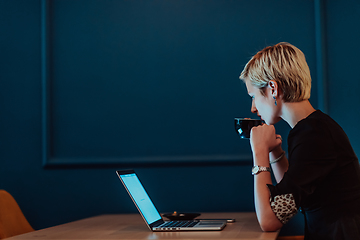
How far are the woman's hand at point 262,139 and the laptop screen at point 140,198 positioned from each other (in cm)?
50

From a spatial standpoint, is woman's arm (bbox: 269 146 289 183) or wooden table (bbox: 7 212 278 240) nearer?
wooden table (bbox: 7 212 278 240)

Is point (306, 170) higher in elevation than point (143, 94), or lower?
lower

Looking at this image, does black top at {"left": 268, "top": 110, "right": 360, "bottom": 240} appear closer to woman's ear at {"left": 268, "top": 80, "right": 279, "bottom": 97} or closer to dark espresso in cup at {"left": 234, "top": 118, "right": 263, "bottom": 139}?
woman's ear at {"left": 268, "top": 80, "right": 279, "bottom": 97}

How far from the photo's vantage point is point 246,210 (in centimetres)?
227

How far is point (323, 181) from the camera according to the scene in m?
1.31

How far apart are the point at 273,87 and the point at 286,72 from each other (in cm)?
7

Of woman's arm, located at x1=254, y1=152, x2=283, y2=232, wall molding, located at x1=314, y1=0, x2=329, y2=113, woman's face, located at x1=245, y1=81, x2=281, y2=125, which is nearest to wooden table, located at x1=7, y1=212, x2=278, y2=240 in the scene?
woman's arm, located at x1=254, y1=152, x2=283, y2=232

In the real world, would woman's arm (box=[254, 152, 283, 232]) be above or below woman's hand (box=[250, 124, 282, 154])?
below

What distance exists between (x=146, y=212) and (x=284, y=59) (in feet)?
2.68

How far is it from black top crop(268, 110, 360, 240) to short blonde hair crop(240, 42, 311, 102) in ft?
0.43

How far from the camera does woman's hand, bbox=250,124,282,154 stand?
1.49 meters

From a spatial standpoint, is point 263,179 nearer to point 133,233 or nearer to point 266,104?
point 266,104

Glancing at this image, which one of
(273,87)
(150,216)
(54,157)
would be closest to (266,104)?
(273,87)

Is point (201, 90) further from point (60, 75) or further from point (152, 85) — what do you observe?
point (60, 75)
